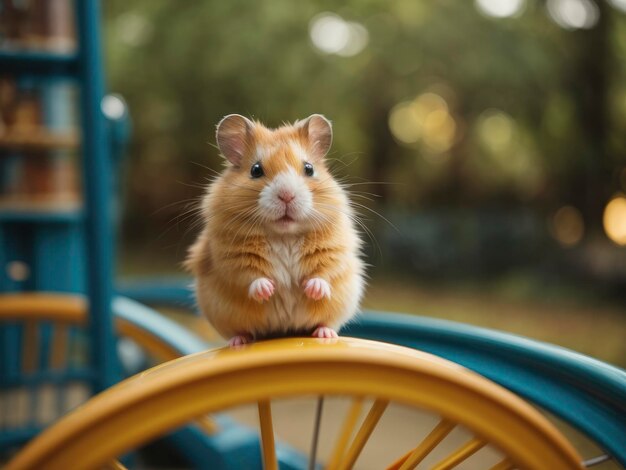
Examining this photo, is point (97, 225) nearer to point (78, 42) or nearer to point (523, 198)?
point (78, 42)

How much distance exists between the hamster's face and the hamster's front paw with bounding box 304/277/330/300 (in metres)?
0.06

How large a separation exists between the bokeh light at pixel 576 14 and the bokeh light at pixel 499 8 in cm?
18

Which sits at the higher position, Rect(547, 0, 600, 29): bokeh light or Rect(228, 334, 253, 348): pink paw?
Rect(547, 0, 600, 29): bokeh light

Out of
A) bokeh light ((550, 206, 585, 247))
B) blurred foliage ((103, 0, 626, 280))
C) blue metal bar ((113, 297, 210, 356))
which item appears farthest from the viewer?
bokeh light ((550, 206, 585, 247))

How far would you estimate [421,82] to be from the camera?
4.10 metres

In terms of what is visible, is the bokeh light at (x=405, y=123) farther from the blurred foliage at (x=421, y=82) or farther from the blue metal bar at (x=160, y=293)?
the blue metal bar at (x=160, y=293)

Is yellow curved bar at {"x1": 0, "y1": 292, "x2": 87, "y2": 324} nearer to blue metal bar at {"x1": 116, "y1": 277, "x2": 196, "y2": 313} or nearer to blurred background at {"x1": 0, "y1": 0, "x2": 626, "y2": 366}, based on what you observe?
blue metal bar at {"x1": 116, "y1": 277, "x2": 196, "y2": 313}

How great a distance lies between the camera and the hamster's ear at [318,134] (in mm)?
698

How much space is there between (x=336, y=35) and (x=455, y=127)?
1.84 meters

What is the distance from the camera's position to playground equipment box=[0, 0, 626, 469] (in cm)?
51

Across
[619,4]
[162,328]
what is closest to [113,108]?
[162,328]

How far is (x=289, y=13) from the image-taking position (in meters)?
3.15

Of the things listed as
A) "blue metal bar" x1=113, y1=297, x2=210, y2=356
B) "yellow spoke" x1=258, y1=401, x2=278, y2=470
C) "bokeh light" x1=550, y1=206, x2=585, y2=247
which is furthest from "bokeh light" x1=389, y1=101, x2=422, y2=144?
"yellow spoke" x1=258, y1=401, x2=278, y2=470

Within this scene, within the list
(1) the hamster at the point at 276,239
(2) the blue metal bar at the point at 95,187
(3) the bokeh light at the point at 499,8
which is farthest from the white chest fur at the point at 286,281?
(3) the bokeh light at the point at 499,8
